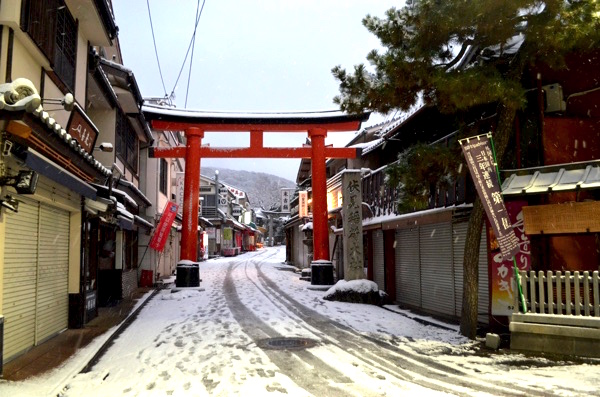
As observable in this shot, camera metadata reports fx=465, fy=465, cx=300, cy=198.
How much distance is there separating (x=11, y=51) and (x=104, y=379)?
5.62 m

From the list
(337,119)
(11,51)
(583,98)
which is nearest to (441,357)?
(583,98)

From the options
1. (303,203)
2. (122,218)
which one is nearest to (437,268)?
(122,218)

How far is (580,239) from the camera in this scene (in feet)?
33.5

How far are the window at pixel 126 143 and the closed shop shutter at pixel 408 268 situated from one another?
11050mm

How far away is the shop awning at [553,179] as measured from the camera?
8609 mm

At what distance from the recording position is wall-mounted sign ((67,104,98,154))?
10.6 m

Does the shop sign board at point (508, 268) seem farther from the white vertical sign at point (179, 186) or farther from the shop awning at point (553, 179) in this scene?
the white vertical sign at point (179, 186)

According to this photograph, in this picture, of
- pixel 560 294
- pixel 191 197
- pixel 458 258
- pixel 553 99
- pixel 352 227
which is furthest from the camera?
pixel 191 197

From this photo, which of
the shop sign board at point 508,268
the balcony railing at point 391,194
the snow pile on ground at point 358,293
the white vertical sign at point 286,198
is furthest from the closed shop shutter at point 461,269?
the white vertical sign at point 286,198

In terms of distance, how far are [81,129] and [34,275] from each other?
3.79m

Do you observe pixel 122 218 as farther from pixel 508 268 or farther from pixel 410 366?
pixel 508 268

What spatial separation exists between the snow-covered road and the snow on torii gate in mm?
8388

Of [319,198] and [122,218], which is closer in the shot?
[122,218]

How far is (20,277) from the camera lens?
864 cm
